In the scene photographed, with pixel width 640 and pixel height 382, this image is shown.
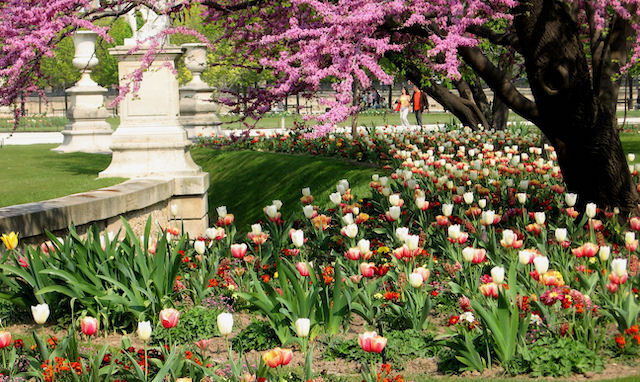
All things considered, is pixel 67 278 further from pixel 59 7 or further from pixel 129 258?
pixel 59 7

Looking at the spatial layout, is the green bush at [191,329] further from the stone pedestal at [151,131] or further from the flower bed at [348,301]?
the stone pedestal at [151,131]

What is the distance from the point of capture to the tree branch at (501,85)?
8578mm

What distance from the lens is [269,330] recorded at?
558 centimetres

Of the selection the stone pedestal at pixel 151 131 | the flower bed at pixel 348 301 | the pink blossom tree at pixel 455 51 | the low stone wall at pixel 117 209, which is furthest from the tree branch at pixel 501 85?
the stone pedestal at pixel 151 131

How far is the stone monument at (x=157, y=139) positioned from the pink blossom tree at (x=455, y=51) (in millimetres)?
3034

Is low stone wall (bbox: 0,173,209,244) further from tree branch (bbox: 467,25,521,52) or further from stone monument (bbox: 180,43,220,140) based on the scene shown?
stone monument (bbox: 180,43,220,140)

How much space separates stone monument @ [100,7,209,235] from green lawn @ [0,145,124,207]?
51 cm

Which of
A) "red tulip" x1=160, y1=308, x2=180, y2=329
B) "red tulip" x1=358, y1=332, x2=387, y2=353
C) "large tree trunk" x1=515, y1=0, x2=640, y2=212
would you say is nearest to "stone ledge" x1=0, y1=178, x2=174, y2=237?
"red tulip" x1=160, y1=308, x2=180, y2=329

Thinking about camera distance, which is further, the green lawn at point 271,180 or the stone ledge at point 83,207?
the green lawn at point 271,180

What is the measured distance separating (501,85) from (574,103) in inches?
35.5

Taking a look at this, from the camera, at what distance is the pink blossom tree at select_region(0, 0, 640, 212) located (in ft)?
22.8

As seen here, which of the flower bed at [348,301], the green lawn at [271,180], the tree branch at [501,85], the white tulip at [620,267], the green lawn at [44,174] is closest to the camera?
the flower bed at [348,301]

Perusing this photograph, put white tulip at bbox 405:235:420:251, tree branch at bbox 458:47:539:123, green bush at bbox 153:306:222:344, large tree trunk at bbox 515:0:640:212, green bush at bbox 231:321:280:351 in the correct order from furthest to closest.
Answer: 1. tree branch at bbox 458:47:539:123
2. large tree trunk at bbox 515:0:640:212
3. white tulip at bbox 405:235:420:251
4. green bush at bbox 153:306:222:344
5. green bush at bbox 231:321:280:351

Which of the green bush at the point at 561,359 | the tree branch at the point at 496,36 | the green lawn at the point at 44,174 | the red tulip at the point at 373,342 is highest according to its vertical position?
the tree branch at the point at 496,36
